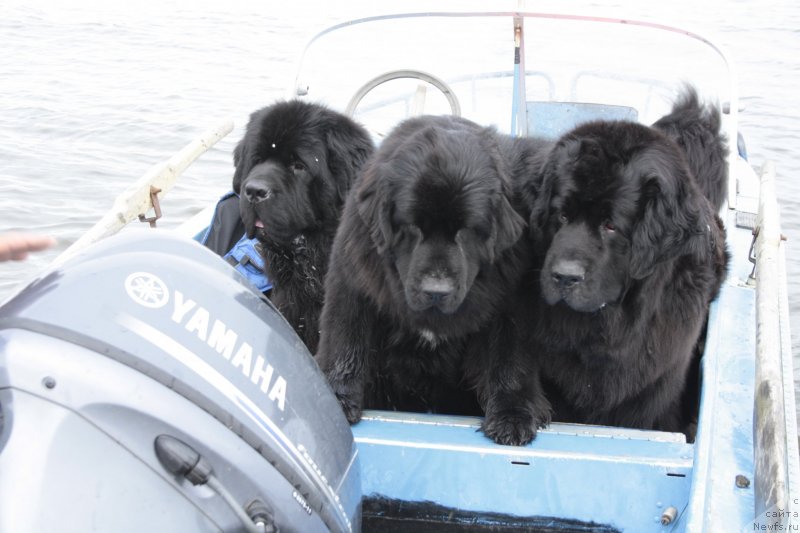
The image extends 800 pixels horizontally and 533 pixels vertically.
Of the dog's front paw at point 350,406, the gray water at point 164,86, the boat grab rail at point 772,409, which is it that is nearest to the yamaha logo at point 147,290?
the dog's front paw at point 350,406

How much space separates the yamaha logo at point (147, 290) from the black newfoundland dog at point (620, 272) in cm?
113

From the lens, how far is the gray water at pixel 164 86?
7.77m

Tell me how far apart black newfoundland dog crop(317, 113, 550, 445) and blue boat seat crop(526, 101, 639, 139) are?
8.32ft

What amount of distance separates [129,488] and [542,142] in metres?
1.89

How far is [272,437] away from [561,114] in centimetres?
394

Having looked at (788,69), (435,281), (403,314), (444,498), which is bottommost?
(788,69)

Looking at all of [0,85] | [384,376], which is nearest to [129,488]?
[384,376]

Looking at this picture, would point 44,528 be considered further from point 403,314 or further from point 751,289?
point 751,289

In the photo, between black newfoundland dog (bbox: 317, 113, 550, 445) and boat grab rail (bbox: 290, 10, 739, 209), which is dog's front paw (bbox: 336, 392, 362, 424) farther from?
boat grab rail (bbox: 290, 10, 739, 209)

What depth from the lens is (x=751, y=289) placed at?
3.25m

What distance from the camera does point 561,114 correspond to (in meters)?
5.29

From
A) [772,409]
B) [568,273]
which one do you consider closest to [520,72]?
[568,273]

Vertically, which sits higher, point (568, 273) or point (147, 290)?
point (147, 290)

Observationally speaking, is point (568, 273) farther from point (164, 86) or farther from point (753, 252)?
point (164, 86)
